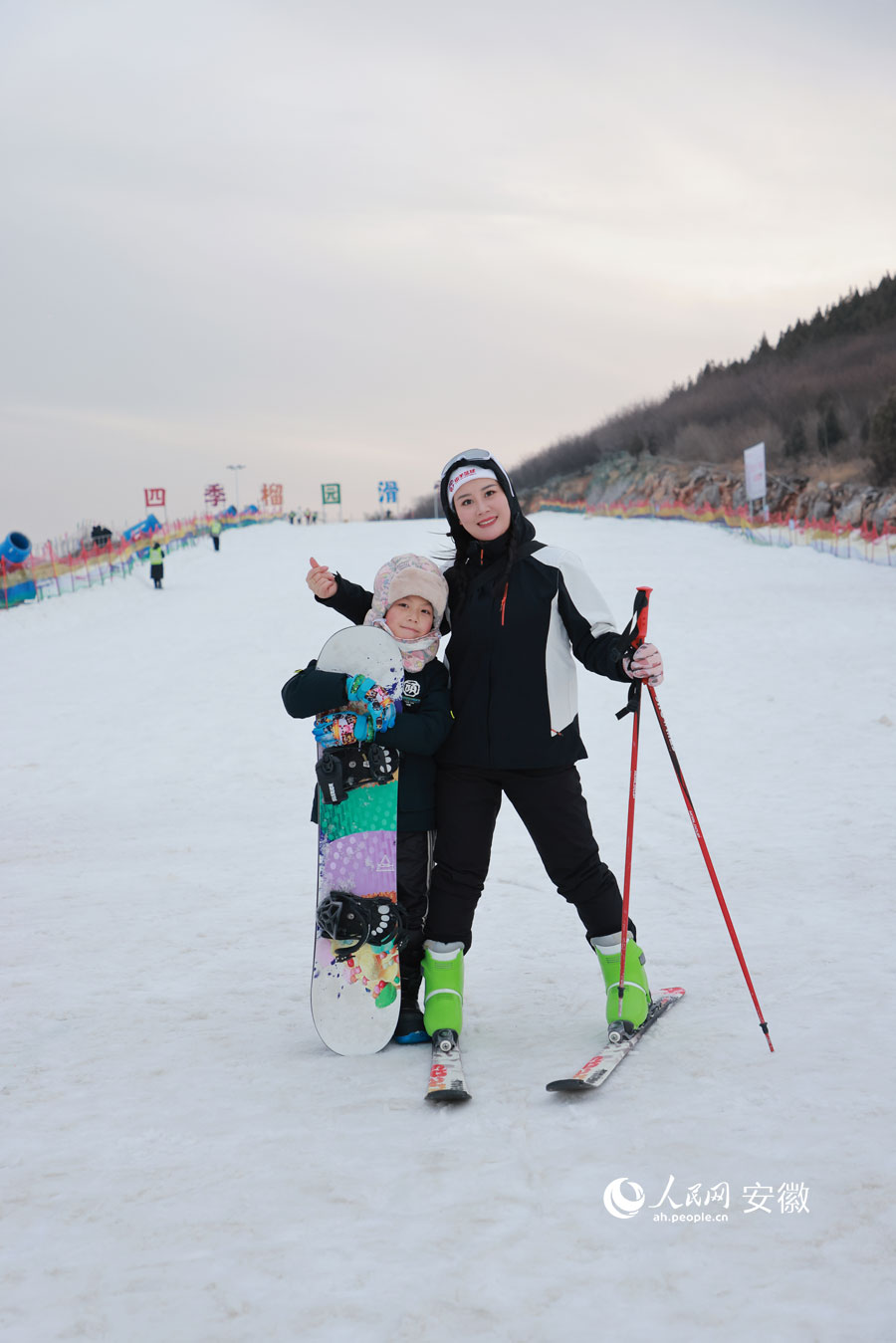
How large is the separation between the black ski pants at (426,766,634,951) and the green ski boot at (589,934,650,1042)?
1.8 inches

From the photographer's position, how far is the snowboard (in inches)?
113

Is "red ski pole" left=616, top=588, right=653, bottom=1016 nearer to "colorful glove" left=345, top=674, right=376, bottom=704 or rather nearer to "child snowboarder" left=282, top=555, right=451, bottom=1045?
"child snowboarder" left=282, top=555, right=451, bottom=1045

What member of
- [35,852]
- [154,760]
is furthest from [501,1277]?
[154,760]

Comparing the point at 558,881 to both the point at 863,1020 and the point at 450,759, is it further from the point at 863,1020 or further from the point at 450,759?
the point at 863,1020

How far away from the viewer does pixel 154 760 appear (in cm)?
799

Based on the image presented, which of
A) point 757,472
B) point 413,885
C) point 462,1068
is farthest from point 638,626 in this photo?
point 757,472

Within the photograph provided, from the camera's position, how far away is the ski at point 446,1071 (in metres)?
2.45

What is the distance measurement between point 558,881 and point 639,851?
263 cm

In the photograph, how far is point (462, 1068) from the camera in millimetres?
2664

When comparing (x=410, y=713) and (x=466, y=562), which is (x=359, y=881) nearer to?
(x=410, y=713)

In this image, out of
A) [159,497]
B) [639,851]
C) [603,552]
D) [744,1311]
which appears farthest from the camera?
[159,497]

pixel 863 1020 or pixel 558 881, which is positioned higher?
pixel 558 881
